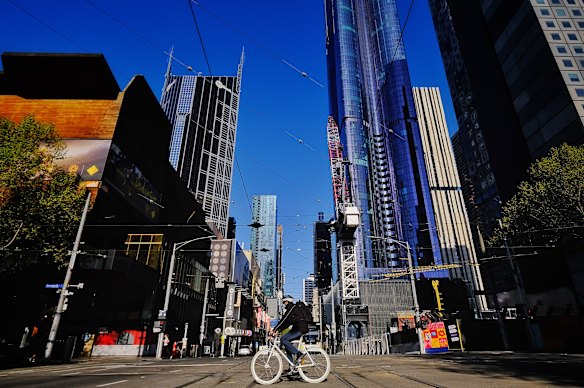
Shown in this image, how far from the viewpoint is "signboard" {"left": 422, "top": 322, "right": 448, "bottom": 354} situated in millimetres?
23109

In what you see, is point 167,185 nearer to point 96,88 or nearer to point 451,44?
point 96,88

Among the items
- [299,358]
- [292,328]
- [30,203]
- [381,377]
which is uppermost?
[30,203]

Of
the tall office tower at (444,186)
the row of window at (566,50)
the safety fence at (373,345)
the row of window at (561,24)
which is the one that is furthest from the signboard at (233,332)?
the tall office tower at (444,186)

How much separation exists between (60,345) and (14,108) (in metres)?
29.3

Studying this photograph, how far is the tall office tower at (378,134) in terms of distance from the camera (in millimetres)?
152750

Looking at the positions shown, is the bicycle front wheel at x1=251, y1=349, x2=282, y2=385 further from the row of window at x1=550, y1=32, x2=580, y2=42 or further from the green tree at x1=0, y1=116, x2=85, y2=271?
the row of window at x1=550, y1=32, x2=580, y2=42

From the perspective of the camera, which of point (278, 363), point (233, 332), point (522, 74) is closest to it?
point (278, 363)

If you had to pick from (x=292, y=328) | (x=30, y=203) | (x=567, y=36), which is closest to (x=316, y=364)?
(x=292, y=328)

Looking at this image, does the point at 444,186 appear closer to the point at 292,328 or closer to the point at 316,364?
the point at 292,328

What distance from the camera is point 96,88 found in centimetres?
3578

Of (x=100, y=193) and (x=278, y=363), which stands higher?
(x=100, y=193)

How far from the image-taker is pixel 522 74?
4178 centimetres

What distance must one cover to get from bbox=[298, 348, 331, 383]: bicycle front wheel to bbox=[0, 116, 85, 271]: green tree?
838 inches

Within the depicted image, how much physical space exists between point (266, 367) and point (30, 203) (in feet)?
75.6
